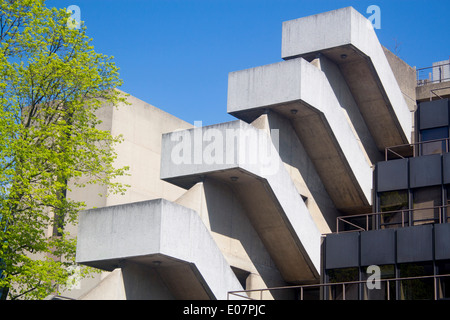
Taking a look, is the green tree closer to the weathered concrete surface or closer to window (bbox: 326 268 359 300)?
the weathered concrete surface

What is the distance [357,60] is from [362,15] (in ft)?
6.54

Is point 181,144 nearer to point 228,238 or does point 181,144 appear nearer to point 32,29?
point 228,238

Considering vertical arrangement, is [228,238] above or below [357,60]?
below

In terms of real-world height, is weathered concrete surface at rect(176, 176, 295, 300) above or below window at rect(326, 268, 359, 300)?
above

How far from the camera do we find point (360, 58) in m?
39.6

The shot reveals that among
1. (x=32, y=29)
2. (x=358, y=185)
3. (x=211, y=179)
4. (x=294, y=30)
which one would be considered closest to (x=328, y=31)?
(x=294, y=30)

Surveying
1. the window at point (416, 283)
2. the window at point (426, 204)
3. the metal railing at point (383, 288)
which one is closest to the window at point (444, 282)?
the metal railing at point (383, 288)

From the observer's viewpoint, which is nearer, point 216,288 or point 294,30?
point 216,288

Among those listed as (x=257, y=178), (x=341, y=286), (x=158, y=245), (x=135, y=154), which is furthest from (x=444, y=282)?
(x=135, y=154)

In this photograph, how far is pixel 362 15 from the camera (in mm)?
39156

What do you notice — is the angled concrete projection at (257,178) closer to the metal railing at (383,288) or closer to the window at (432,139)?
the metal railing at (383,288)

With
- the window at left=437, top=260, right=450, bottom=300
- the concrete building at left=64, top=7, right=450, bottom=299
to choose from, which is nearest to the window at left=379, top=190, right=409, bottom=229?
the concrete building at left=64, top=7, right=450, bottom=299

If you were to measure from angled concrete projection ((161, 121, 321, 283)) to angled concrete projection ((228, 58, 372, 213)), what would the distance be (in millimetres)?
2448

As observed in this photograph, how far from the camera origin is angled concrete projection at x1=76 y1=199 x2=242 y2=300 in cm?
2998
